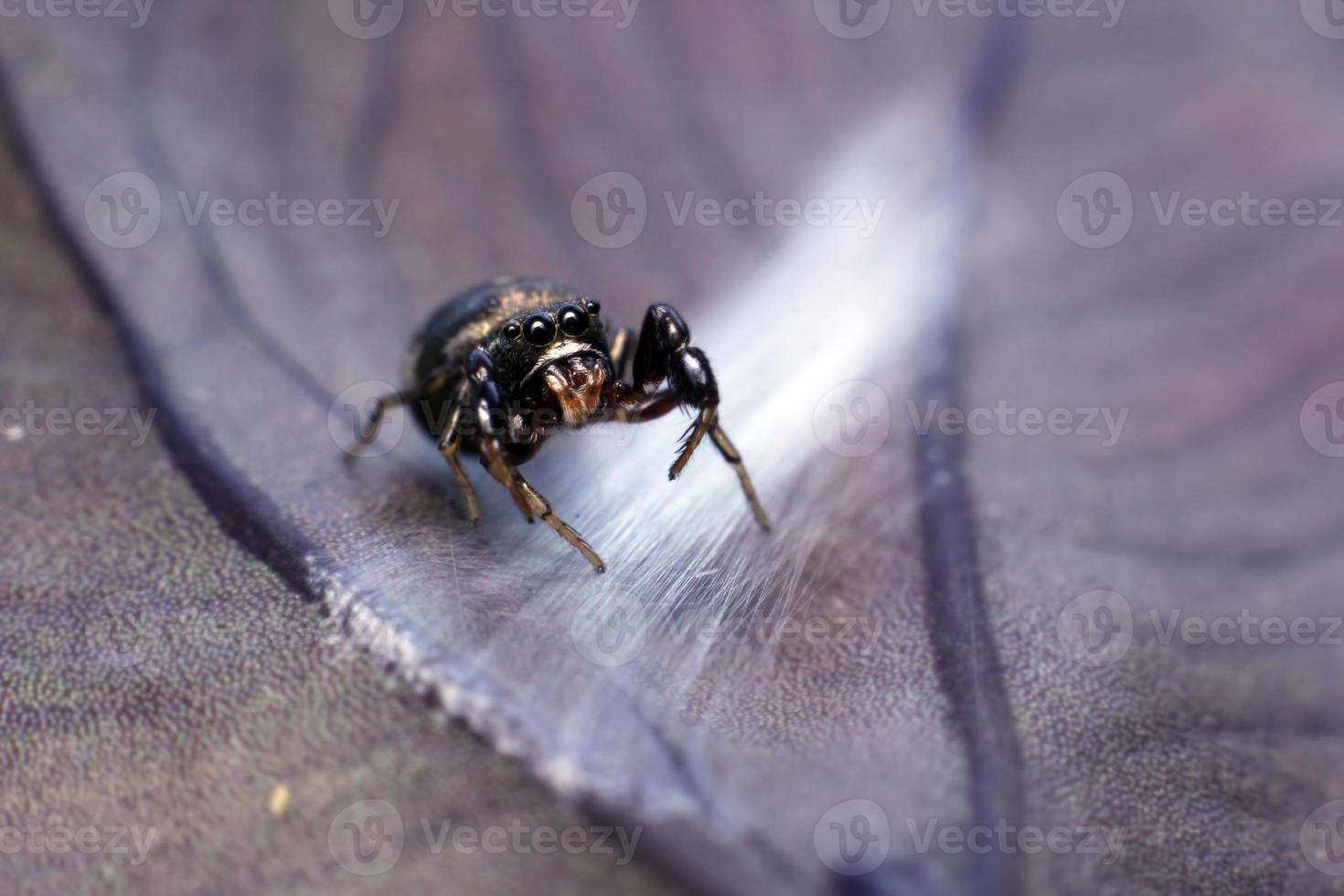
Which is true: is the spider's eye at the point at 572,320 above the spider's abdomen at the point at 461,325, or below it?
above

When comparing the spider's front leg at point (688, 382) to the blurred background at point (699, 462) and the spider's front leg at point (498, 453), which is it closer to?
the blurred background at point (699, 462)

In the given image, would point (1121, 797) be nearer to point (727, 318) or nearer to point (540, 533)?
point (540, 533)

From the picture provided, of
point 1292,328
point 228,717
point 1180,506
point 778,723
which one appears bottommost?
point 228,717

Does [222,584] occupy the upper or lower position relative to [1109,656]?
lower

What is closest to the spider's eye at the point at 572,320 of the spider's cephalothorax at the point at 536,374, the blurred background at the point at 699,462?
the spider's cephalothorax at the point at 536,374

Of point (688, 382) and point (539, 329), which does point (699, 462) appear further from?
point (539, 329)

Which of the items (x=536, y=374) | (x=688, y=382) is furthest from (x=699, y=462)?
(x=536, y=374)

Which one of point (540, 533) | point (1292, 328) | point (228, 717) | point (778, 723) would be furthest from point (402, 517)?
point (1292, 328)
